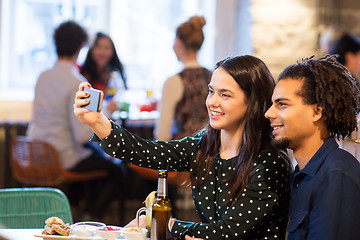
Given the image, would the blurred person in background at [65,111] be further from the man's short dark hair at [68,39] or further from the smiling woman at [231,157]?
the smiling woman at [231,157]

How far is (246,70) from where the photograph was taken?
6.49 ft

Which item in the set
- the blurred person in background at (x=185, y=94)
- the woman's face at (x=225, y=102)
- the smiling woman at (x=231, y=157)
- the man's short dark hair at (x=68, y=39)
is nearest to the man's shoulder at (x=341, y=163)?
the smiling woman at (x=231, y=157)

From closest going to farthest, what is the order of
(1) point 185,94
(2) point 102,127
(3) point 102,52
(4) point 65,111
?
(2) point 102,127, (1) point 185,94, (4) point 65,111, (3) point 102,52

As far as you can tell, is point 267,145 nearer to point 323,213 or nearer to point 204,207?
point 204,207

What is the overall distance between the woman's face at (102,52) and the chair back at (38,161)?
3.19 feet

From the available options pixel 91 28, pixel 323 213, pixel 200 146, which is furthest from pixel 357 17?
pixel 323 213

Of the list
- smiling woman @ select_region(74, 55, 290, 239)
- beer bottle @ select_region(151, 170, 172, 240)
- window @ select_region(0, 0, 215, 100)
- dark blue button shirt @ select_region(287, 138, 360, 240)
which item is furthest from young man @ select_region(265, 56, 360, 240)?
window @ select_region(0, 0, 215, 100)

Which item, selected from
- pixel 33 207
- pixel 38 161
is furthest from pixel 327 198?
pixel 38 161

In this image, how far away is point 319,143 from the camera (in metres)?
1.80

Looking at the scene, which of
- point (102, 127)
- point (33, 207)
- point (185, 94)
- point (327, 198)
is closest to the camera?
point (327, 198)

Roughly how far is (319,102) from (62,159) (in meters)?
2.57

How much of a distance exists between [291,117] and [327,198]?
28cm

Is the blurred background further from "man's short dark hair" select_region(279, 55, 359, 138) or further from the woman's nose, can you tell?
"man's short dark hair" select_region(279, 55, 359, 138)

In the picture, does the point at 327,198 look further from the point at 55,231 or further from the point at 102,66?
the point at 102,66
